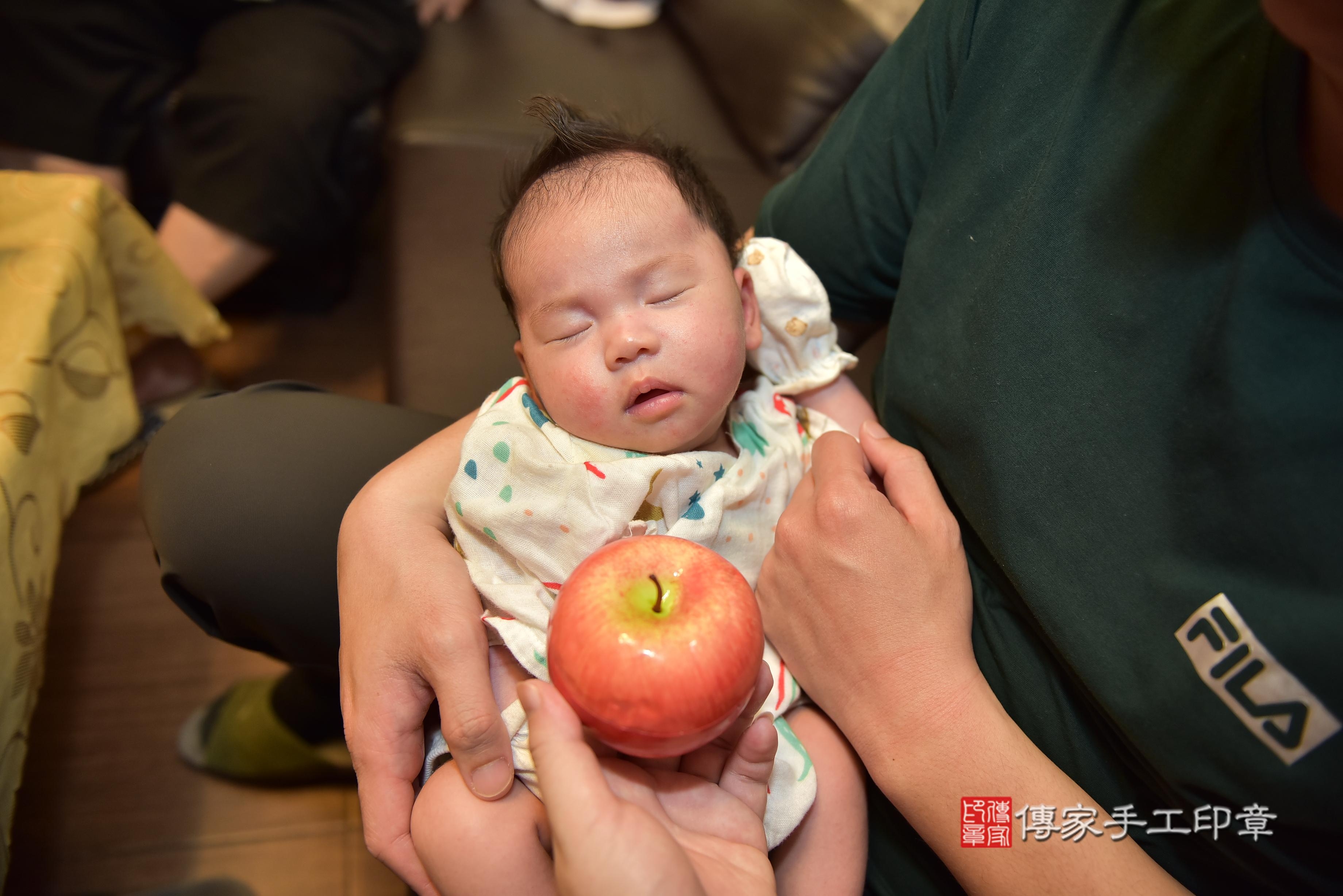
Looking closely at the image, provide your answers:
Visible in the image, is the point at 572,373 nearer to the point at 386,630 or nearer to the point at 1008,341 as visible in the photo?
the point at 386,630

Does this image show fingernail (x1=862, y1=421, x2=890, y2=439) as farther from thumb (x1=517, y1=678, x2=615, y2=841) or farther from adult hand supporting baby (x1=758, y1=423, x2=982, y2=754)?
thumb (x1=517, y1=678, x2=615, y2=841)

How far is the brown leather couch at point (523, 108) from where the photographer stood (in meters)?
1.50

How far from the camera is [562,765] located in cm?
64

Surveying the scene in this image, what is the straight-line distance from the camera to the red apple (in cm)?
66

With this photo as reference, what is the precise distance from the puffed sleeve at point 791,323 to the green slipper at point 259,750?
1106 mm

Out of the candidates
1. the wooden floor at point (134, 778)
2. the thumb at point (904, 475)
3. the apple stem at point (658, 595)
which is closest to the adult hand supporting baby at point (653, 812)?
the apple stem at point (658, 595)

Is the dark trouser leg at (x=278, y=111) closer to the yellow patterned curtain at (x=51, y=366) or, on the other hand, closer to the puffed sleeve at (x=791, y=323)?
the yellow patterned curtain at (x=51, y=366)

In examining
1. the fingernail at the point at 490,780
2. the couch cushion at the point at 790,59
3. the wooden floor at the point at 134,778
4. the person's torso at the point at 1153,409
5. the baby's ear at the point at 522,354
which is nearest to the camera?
the person's torso at the point at 1153,409

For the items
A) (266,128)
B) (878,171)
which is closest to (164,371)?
(266,128)

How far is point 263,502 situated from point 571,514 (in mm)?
405

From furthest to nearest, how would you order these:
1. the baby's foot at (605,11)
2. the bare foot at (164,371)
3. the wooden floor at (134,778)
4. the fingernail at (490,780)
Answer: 1. the baby's foot at (605,11)
2. the bare foot at (164,371)
3. the wooden floor at (134,778)
4. the fingernail at (490,780)

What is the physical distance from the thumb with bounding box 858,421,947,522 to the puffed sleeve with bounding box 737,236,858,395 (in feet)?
0.60

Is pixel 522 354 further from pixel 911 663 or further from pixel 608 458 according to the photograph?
pixel 911 663

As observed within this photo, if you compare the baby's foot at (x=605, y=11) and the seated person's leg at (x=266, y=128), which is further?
the baby's foot at (x=605, y=11)
